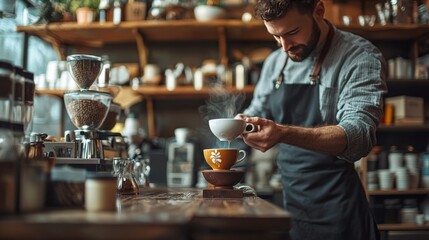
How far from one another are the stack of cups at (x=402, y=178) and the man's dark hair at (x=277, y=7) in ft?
6.80

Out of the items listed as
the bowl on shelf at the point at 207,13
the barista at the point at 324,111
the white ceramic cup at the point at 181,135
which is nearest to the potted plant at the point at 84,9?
the bowl on shelf at the point at 207,13

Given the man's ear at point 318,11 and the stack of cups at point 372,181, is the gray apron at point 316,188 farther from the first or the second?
the stack of cups at point 372,181

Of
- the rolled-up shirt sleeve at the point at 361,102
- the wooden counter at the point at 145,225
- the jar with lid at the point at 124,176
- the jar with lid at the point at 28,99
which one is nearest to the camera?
the wooden counter at the point at 145,225

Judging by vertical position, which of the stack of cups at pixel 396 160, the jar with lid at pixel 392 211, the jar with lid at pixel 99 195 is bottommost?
the jar with lid at pixel 392 211

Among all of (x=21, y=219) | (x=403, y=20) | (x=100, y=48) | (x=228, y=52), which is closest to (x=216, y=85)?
(x=228, y=52)

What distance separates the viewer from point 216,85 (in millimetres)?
4090

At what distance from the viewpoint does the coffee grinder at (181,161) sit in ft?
13.2

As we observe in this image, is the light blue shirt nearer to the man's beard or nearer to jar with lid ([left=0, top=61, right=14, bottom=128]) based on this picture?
the man's beard

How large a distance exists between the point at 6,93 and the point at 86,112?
0.71 m

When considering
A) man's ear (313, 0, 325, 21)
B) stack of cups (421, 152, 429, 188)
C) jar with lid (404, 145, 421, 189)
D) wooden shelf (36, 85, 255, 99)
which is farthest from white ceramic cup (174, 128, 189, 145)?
man's ear (313, 0, 325, 21)

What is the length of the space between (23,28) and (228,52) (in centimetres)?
165

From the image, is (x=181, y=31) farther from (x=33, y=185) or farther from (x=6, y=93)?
(x=33, y=185)

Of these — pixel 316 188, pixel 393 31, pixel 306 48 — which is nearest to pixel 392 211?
pixel 393 31

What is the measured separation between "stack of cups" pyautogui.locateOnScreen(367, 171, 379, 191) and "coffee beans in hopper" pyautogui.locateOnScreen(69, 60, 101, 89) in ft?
8.42
